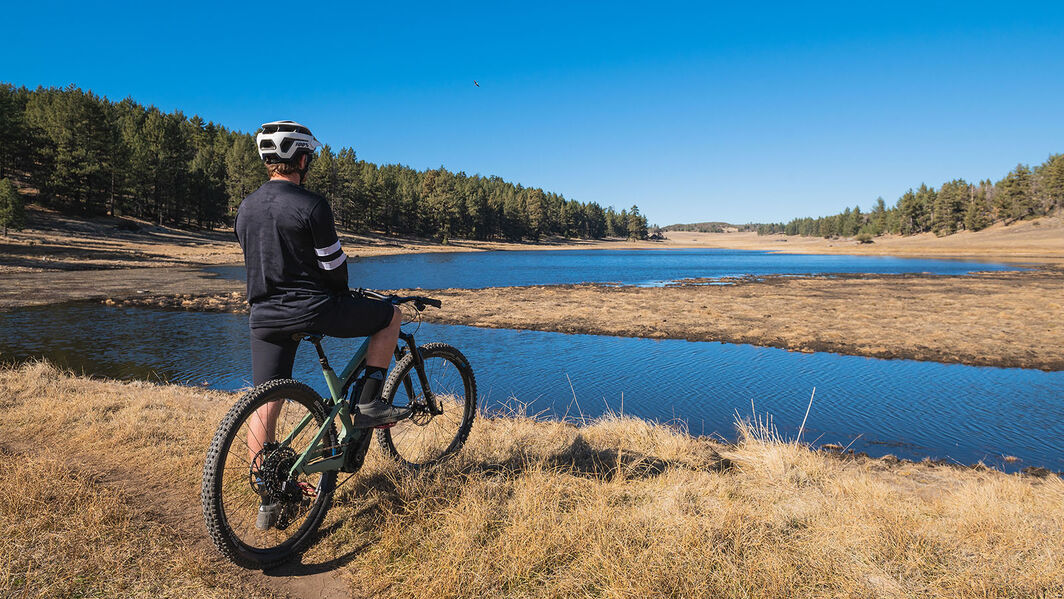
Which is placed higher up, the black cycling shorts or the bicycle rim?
the black cycling shorts

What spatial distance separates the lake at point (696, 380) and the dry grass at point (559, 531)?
486cm

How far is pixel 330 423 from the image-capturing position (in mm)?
3703

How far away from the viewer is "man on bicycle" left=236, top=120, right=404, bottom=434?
3312 millimetres

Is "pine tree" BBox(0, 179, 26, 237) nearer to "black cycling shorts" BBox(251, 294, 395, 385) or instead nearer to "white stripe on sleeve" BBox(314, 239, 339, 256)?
"black cycling shorts" BBox(251, 294, 395, 385)

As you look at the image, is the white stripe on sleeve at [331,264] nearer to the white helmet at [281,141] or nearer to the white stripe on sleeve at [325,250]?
the white stripe on sleeve at [325,250]

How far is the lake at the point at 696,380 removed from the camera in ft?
32.3

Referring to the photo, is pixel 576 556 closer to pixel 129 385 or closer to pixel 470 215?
pixel 129 385

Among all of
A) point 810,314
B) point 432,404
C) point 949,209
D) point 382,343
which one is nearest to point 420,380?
point 432,404

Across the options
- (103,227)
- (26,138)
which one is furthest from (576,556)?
(26,138)

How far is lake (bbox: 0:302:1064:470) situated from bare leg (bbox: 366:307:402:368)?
609cm

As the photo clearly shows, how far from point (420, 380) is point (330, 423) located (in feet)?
3.19

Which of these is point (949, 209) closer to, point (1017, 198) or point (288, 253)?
point (1017, 198)

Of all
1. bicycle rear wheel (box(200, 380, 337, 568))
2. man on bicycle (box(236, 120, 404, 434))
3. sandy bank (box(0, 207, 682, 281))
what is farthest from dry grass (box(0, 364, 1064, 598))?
sandy bank (box(0, 207, 682, 281))

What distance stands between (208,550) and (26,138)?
86.8 metres
